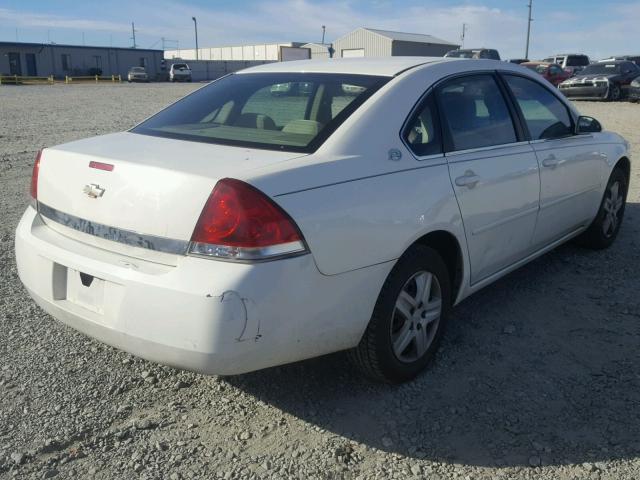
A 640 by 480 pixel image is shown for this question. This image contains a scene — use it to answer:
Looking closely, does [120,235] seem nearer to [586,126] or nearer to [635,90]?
[586,126]

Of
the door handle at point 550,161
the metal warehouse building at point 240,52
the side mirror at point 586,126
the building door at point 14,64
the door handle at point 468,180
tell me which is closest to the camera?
the door handle at point 468,180

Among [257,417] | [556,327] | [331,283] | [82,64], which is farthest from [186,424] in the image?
[82,64]

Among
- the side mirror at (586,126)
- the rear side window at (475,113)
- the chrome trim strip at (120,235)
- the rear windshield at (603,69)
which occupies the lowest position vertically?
the chrome trim strip at (120,235)

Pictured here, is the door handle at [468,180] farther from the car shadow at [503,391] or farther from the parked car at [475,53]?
the parked car at [475,53]

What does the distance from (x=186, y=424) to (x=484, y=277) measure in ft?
6.24

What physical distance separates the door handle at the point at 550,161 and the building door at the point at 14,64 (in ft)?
213

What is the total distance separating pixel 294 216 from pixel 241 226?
0.22 m

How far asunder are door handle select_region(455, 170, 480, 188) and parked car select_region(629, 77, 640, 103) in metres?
20.6

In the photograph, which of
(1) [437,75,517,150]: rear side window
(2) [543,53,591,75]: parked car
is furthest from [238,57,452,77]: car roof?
(2) [543,53,591,75]: parked car

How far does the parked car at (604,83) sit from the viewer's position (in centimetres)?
2211

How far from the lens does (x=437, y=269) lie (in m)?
3.19

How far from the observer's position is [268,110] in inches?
135

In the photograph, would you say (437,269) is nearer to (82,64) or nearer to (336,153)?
(336,153)

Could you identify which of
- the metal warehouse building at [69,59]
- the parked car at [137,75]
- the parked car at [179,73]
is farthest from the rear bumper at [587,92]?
the metal warehouse building at [69,59]
